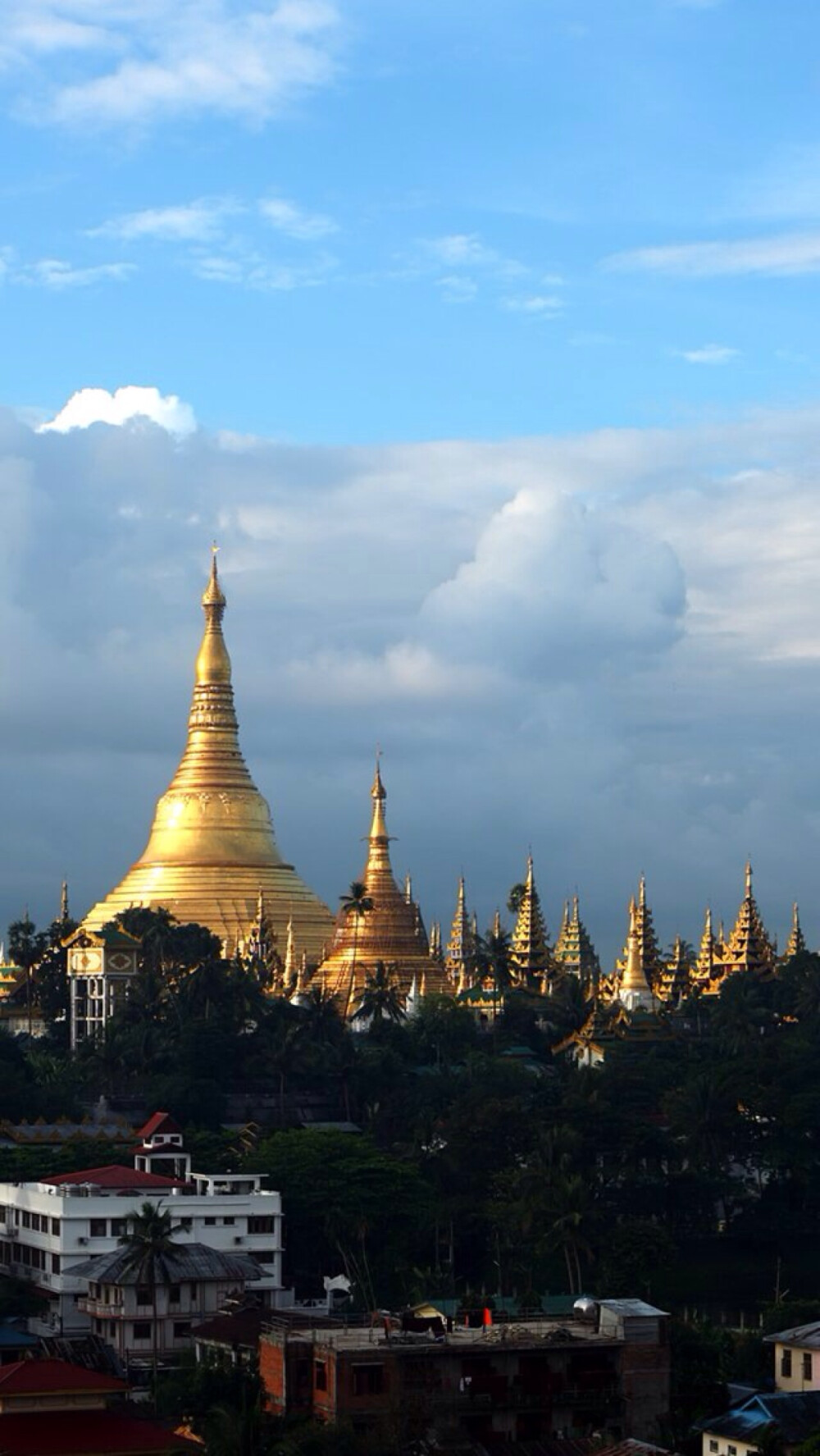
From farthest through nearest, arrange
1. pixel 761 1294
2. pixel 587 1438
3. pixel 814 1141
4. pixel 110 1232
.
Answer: pixel 814 1141
pixel 761 1294
pixel 110 1232
pixel 587 1438

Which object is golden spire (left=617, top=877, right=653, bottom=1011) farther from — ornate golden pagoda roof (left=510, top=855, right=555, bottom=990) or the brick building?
the brick building

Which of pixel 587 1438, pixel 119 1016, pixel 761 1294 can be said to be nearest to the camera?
pixel 587 1438

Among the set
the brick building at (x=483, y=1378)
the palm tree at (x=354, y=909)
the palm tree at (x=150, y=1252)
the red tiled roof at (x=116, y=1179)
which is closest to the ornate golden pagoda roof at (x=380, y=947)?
the palm tree at (x=354, y=909)

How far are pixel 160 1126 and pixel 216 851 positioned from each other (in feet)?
190

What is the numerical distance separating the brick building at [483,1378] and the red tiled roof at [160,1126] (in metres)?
30.7

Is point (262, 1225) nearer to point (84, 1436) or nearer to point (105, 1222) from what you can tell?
point (105, 1222)

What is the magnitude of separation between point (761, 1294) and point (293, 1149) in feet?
54.0

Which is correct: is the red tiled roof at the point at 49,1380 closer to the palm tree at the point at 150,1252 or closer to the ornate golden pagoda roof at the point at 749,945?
the palm tree at the point at 150,1252

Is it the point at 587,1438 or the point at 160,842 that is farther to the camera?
the point at 160,842

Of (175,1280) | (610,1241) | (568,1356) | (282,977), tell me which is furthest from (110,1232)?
(282,977)

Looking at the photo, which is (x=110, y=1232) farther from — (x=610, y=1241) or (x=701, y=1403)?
(x=701, y=1403)

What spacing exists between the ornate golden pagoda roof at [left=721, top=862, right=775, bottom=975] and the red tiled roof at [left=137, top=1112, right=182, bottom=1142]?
67715mm

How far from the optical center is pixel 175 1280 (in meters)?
87.6

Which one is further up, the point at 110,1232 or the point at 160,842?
the point at 160,842
